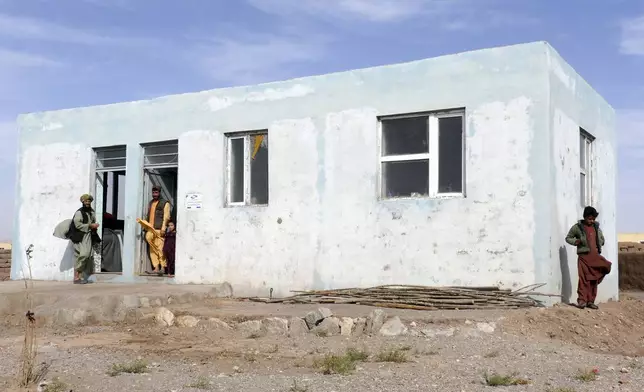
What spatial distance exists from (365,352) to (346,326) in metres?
1.40

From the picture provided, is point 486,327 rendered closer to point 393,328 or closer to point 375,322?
point 393,328

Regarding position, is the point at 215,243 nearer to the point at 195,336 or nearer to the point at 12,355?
the point at 195,336

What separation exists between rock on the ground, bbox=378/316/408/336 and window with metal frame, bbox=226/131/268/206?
3.96 metres

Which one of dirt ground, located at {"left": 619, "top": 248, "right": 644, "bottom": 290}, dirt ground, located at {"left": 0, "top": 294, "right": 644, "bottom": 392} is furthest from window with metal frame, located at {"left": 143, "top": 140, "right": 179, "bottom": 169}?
dirt ground, located at {"left": 619, "top": 248, "right": 644, "bottom": 290}

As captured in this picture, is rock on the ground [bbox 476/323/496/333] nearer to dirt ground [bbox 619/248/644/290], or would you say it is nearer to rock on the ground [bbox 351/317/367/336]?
rock on the ground [bbox 351/317/367/336]

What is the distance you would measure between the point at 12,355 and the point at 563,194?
7304 mm

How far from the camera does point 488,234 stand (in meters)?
9.49

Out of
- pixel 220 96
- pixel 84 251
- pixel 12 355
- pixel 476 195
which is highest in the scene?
pixel 220 96

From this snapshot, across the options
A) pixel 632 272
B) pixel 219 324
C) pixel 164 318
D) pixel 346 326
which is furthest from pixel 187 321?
pixel 632 272

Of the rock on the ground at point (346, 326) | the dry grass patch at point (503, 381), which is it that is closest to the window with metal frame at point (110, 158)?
the rock on the ground at point (346, 326)

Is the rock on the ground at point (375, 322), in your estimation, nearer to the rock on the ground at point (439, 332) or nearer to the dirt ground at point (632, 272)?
the rock on the ground at point (439, 332)

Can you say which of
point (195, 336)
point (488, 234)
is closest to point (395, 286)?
point (488, 234)

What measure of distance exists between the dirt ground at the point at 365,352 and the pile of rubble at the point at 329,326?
0.14ft

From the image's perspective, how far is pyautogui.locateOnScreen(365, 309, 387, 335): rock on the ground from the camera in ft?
27.0
